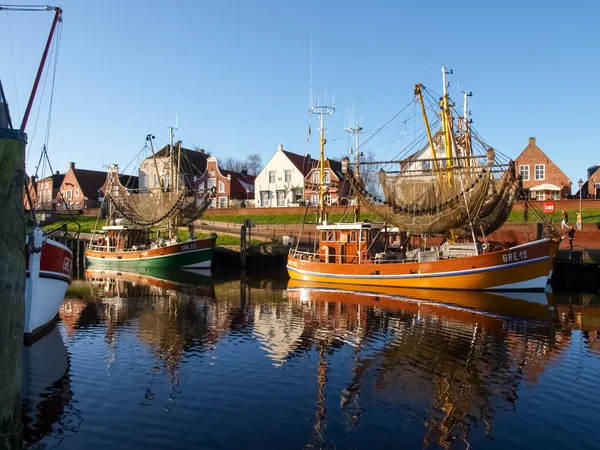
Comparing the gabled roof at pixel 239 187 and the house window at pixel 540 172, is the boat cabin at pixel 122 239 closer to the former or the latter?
the gabled roof at pixel 239 187

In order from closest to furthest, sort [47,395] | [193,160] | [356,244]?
[47,395] → [356,244] → [193,160]

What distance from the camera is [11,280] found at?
724 centimetres

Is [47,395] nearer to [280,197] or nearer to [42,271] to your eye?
[42,271]

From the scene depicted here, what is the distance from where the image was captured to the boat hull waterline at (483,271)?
2872 centimetres

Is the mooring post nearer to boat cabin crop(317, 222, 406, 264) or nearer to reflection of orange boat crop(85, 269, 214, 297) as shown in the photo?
reflection of orange boat crop(85, 269, 214, 297)

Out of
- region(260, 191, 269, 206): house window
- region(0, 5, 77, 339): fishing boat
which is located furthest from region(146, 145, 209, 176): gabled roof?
region(0, 5, 77, 339): fishing boat

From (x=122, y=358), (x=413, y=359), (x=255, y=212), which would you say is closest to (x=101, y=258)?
(x=255, y=212)

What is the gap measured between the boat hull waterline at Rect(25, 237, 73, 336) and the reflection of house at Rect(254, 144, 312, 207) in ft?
172

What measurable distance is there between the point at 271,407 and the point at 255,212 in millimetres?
55879

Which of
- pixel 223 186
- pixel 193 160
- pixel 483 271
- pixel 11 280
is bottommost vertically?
pixel 483 271

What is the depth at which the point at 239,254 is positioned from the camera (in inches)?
2029

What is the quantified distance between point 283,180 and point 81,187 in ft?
122

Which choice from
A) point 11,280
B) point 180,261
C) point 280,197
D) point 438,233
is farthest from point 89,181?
point 11,280

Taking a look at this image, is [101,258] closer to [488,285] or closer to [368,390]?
[488,285]
